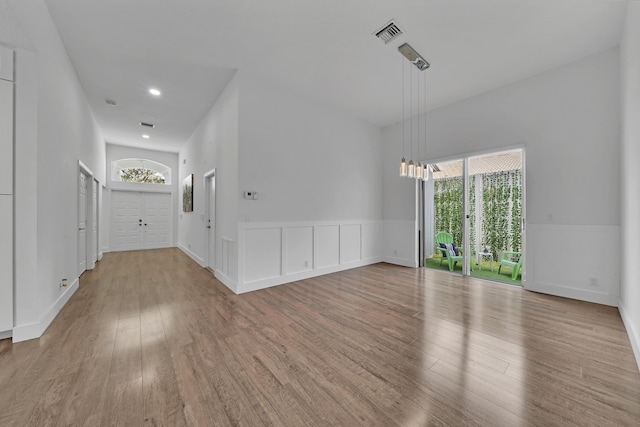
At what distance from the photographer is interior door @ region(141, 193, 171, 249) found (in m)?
8.12

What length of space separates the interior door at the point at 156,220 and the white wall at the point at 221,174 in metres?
2.64

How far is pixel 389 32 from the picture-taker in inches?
113

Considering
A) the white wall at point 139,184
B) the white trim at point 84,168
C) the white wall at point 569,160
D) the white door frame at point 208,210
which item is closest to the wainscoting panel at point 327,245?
the white door frame at point 208,210

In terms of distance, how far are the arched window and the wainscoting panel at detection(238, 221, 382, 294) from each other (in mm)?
6419

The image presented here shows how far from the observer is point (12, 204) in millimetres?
2352

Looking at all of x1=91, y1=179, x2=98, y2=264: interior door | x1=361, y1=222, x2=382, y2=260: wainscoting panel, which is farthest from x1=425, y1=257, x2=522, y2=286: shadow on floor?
x1=91, y1=179, x2=98, y2=264: interior door

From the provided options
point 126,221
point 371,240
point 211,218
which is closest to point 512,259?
point 371,240

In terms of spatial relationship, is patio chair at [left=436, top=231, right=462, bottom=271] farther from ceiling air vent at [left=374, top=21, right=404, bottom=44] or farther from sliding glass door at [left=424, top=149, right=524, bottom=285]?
ceiling air vent at [left=374, top=21, right=404, bottom=44]

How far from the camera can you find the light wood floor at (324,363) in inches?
58.8

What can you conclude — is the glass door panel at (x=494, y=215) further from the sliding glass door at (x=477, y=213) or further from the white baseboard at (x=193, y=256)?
the white baseboard at (x=193, y=256)

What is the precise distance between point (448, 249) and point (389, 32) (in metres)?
4.11

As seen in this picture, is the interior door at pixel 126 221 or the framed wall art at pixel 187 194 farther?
the interior door at pixel 126 221

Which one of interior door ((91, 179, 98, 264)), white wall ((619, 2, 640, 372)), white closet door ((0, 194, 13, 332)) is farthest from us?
interior door ((91, 179, 98, 264))

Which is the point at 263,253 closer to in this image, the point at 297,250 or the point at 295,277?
the point at 297,250
